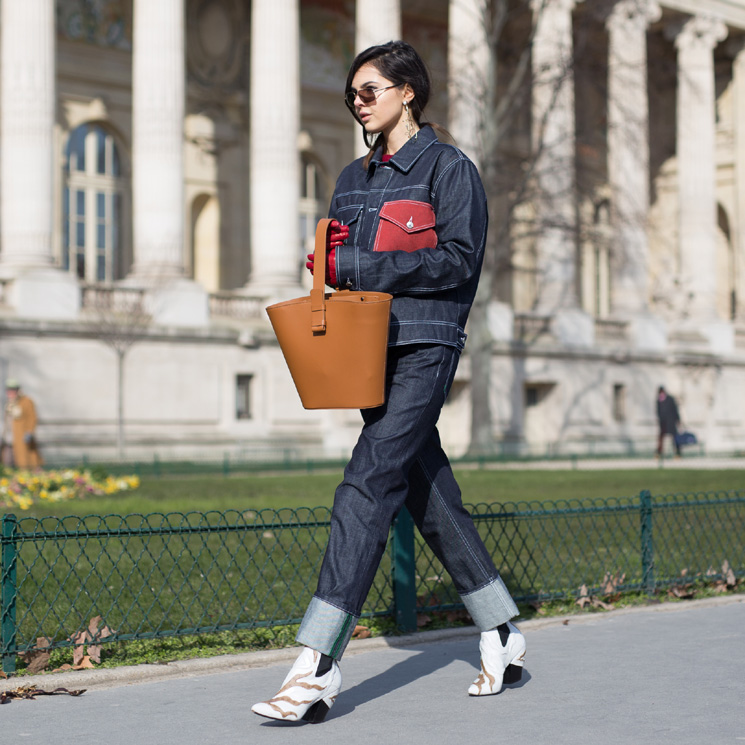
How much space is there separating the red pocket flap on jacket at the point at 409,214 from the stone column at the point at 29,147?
2466 centimetres

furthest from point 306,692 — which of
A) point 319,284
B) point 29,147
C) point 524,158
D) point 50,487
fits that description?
point 524,158

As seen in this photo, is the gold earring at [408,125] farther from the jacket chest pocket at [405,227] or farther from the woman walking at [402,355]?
the jacket chest pocket at [405,227]

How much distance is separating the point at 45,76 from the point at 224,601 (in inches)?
933

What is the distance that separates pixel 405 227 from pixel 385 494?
106cm

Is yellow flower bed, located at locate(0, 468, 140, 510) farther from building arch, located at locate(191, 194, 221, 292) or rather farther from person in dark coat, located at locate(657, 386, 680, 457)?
building arch, located at locate(191, 194, 221, 292)

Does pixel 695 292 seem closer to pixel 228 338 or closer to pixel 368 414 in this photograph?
pixel 228 338

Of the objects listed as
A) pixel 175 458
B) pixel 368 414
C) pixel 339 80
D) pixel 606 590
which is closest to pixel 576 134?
pixel 339 80

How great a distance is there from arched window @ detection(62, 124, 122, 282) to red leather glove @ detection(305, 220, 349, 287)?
104ft

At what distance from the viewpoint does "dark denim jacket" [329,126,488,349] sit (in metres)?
4.95

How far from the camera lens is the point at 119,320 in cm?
2883

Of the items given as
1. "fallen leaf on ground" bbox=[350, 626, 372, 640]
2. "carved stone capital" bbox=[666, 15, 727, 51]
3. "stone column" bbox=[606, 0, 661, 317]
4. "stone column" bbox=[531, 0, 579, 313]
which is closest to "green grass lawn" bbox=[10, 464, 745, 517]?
"fallen leaf on ground" bbox=[350, 626, 372, 640]

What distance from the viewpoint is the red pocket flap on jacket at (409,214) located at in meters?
5.10

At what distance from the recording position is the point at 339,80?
1642 inches

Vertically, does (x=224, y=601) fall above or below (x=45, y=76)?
below
